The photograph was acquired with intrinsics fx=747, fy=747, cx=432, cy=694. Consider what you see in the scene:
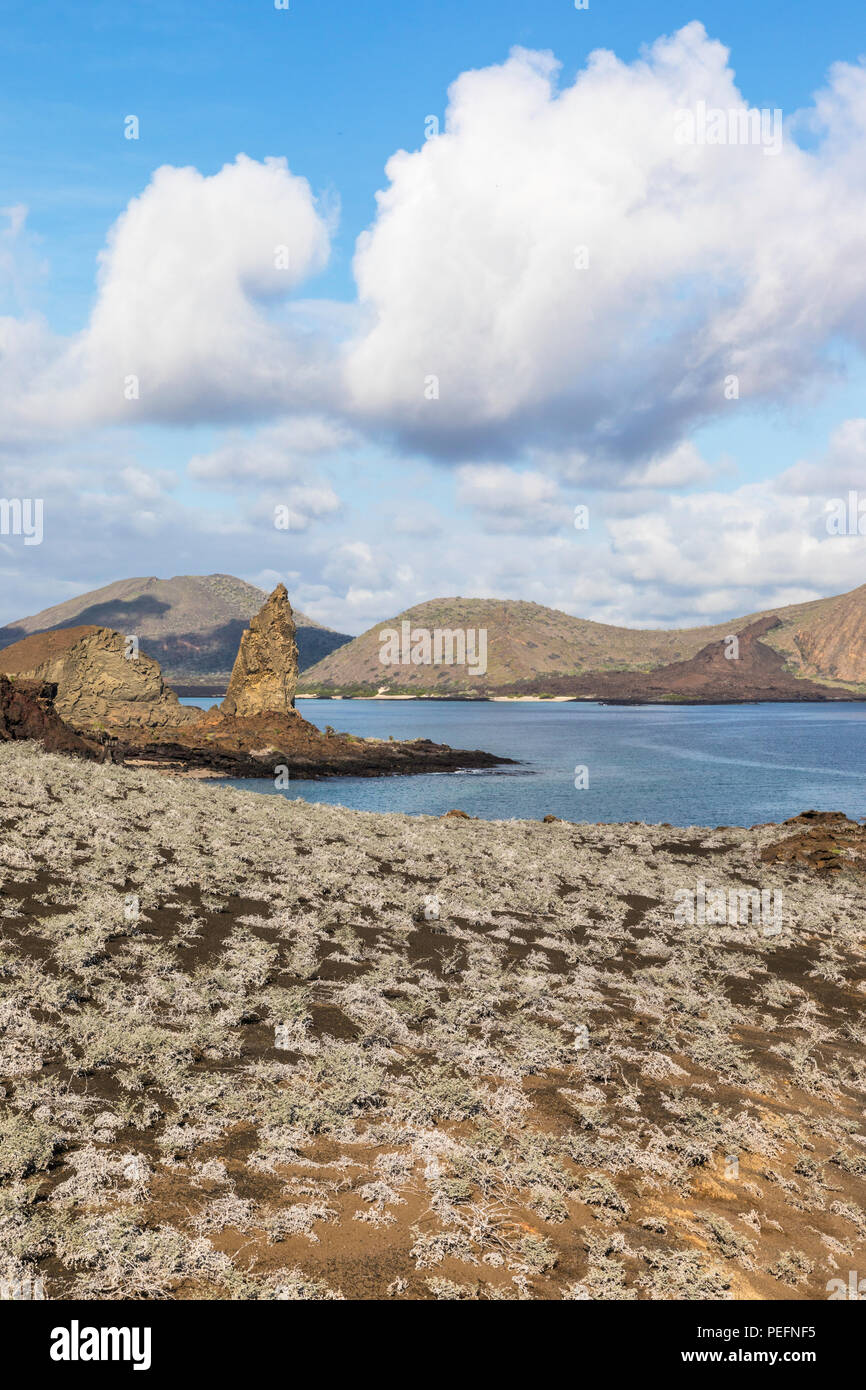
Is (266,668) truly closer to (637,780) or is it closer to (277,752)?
(277,752)

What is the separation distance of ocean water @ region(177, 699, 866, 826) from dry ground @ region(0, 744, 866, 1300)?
3320 centimetres

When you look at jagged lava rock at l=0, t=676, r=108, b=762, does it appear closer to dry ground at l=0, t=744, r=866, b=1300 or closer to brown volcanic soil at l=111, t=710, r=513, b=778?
dry ground at l=0, t=744, r=866, b=1300

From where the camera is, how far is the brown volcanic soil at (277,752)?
7406cm

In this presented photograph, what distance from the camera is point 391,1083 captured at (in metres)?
9.05

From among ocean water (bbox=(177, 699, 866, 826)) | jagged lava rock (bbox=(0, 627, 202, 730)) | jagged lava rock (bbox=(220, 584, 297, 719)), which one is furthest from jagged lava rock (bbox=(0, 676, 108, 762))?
jagged lava rock (bbox=(220, 584, 297, 719))

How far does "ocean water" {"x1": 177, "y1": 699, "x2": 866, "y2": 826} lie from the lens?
180 feet

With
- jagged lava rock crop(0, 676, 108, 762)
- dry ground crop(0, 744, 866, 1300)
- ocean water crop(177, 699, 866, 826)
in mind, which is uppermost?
jagged lava rock crop(0, 676, 108, 762)

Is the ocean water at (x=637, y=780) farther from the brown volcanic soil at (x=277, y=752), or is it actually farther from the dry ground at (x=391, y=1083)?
the dry ground at (x=391, y=1083)

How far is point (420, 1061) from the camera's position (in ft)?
32.3

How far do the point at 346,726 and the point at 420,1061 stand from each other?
140 metres

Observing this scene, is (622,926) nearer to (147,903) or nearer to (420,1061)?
(420,1061)

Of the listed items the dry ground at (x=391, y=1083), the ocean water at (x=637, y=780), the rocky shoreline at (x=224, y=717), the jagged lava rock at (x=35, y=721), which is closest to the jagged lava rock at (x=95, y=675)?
the rocky shoreline at (x=224, y=717)
